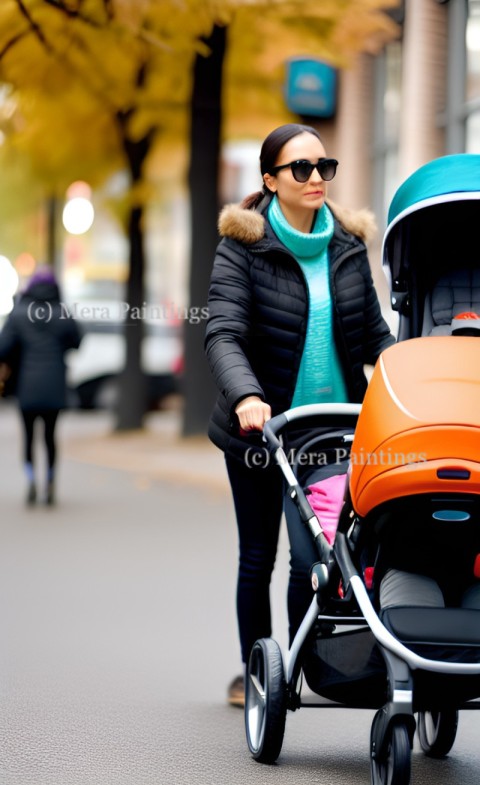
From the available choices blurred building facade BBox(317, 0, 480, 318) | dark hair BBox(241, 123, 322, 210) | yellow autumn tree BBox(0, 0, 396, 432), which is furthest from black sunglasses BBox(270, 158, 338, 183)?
blurred building facade BBox(317, 0, 480, 318)

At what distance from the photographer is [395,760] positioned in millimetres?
3992

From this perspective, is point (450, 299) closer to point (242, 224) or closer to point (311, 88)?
point (242, 224)

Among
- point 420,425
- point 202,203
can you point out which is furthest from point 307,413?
point 202,203

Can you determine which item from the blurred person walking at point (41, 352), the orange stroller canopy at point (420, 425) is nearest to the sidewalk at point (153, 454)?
the blurred person walking at point (41, 352)

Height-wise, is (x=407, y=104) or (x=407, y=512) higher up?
(x=407, y=104)

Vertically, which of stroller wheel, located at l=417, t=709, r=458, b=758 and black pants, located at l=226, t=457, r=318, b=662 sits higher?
black pants, located at l=226, t=457, r=318, b=662

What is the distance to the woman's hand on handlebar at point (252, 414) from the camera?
471cm

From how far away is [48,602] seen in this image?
8.23m

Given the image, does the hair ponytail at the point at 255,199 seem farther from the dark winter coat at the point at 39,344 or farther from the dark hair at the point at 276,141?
the dark winter coat at the point at 39,344

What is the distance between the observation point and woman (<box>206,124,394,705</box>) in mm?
5137

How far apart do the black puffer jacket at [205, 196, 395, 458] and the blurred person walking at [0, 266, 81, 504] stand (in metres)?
7.77

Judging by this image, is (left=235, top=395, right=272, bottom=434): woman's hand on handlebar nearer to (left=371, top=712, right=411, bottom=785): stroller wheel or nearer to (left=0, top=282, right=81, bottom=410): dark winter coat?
(left=371, top=712, right=411, bottom=785): stroller wheel

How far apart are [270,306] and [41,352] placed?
815 centimetres

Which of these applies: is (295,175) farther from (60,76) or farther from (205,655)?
(60,76)
